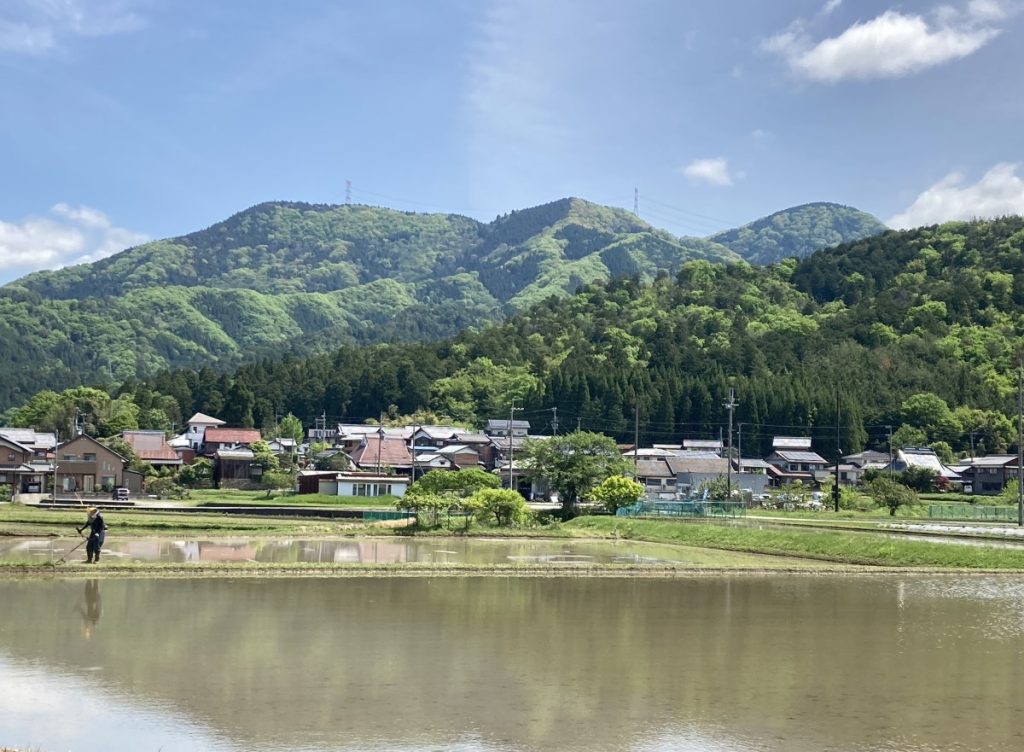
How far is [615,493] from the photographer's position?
46281 millimetres

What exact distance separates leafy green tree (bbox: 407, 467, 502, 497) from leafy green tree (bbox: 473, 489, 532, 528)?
2.60 meters

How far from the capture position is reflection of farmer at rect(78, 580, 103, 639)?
47.2 ft

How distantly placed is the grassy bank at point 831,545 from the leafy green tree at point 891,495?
52.9 ft

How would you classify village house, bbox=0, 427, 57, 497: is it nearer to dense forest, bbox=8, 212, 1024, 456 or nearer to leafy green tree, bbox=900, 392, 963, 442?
dense forest, bbox=8, 212, 1024, 456

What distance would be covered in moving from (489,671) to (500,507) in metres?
26.8

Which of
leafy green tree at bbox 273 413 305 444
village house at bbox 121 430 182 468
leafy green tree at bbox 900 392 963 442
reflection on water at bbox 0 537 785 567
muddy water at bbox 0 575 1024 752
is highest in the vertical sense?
leafy green tree at bbox 900 392 963 442

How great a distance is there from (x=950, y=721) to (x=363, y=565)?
49.8ft

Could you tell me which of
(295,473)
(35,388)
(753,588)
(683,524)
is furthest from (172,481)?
(35,388)

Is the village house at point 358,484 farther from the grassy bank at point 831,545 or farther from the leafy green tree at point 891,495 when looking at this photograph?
the leafy green tree at point 891,495

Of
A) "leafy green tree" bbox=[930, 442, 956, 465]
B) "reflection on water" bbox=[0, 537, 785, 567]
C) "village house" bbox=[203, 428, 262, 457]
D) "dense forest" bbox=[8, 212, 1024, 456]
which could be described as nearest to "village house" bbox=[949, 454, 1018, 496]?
"leafy green tree" bbox=[930, 442, 956, 465]

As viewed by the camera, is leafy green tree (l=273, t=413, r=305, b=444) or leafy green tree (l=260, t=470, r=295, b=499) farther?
leafy green tree (l=273, t=413, r=305, b=444)

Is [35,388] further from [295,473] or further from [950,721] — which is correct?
[950,721]

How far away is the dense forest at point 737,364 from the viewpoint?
311 feet

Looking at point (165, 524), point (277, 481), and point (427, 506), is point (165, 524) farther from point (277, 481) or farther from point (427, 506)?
point (277, 481)
